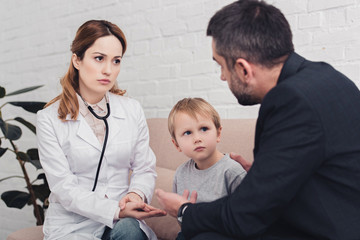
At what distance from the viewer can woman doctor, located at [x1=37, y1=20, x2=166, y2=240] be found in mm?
1684

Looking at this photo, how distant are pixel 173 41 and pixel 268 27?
5.12 feet

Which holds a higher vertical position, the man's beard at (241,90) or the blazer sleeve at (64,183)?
the man's beard at (241,90)

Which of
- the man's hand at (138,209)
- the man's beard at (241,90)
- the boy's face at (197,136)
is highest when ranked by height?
the man's beard at (241,90)

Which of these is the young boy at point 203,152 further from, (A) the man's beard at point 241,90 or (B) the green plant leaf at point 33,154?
(B) the green plant leaf at point 33,154

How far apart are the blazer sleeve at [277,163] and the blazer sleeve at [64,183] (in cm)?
66

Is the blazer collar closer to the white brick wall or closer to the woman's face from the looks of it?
the woman's face

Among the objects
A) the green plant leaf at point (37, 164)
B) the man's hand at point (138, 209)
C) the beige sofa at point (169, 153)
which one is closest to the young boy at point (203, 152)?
the man's hand at point (138, 209)

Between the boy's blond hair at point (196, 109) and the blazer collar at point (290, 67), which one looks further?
the boy's blond hair at point (196, 109)

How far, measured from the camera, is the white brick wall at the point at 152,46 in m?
2.16

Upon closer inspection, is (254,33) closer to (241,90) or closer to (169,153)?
(241,90)

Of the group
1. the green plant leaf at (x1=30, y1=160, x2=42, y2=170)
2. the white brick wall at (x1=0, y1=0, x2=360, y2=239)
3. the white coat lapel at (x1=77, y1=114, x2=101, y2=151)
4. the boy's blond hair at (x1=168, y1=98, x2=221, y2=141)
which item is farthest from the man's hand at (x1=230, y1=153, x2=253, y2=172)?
the green plant leaf at (x1=30, y1=160, x2=42, y2=170)

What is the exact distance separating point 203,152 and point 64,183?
60 cm

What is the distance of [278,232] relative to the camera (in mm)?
1214

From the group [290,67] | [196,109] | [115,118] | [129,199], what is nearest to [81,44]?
[115,118]
